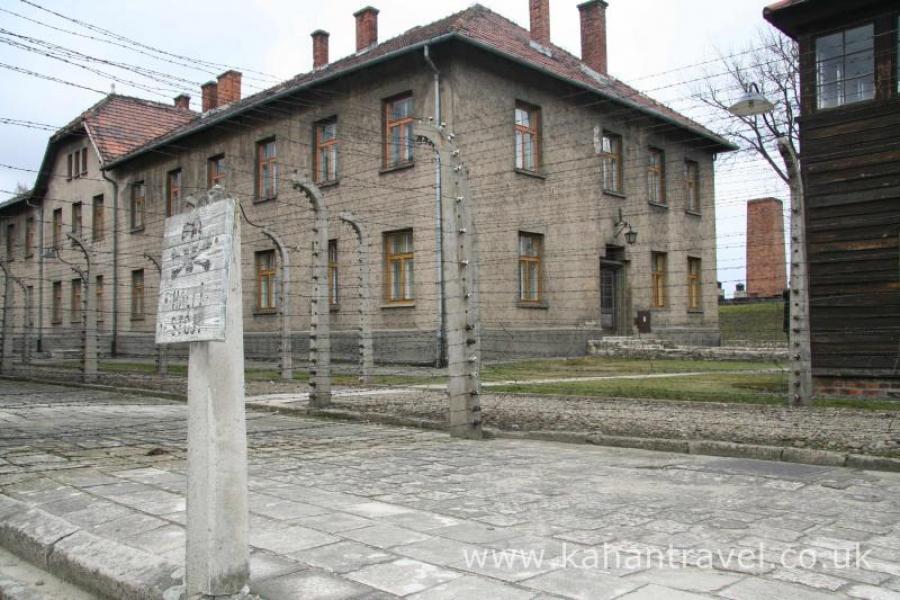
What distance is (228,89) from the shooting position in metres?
31.3

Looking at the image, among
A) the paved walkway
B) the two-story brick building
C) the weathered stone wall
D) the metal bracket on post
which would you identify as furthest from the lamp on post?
the metal bracket on post

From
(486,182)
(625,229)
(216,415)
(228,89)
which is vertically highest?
(228,89)

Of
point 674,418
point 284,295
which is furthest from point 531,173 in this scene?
point 674,418

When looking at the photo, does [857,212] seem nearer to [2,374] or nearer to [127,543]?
[127,543]

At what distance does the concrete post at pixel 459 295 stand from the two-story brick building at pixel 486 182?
8.45 metres

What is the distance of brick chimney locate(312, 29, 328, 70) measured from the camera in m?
26.2

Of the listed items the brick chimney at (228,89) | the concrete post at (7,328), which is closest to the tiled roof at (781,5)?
the concrete post at (7,328)

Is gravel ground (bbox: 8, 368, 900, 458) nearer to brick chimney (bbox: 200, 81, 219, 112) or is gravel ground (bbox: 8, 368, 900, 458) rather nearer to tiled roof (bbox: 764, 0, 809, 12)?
tiled roof (bbox: 764, 0, 809, 12)

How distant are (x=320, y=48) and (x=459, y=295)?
20905mm

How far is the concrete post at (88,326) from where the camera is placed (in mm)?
14375

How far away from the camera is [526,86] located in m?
20.4

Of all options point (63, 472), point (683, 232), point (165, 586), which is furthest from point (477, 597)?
point (683, 232)

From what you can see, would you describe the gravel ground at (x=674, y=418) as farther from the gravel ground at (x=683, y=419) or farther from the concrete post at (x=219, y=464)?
the concrete post at (x=219, y=464)

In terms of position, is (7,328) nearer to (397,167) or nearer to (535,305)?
(397,167)
